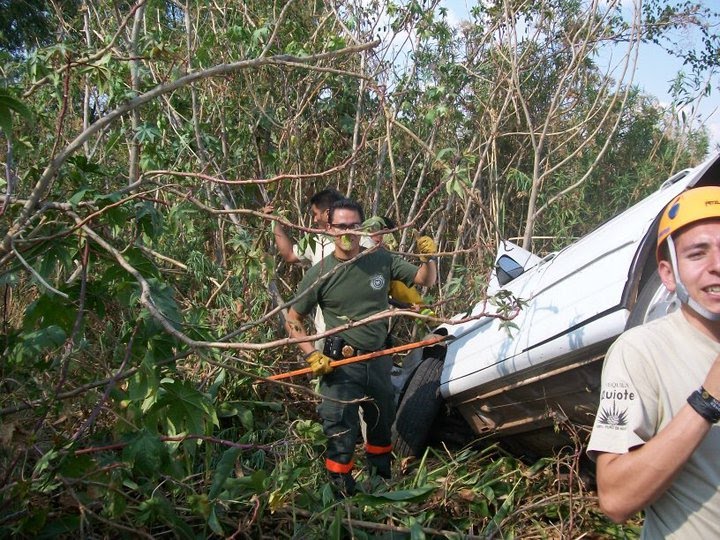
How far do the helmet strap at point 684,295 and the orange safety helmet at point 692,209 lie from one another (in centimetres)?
3

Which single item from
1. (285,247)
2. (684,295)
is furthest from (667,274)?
(285,247)

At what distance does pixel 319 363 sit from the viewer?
3.70 m

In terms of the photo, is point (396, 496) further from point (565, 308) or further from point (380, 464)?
point (565, 308)

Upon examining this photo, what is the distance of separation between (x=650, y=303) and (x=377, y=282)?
1710 millimetres

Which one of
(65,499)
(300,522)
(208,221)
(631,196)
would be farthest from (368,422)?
(631,196)

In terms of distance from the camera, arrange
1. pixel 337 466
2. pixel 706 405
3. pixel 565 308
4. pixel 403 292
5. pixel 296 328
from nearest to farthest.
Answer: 1. pixel 706 405
2. pixel 565 308
3. pixel 337 466
4. pixel 296 328
5. pixel 403 292

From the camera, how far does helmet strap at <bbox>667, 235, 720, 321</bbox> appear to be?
1.47 metres

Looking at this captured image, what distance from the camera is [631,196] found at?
23.9 ft

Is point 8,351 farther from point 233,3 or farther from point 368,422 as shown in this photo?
point 233,3

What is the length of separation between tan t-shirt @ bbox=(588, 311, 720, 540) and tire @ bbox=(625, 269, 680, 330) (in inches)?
45.4

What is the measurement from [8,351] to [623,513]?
209 cm

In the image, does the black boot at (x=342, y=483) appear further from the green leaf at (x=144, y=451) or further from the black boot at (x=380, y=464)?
the green leaf at (x=144, y=451)

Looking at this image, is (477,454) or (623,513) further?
(477,454)

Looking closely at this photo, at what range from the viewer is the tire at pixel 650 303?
8.63 feet
